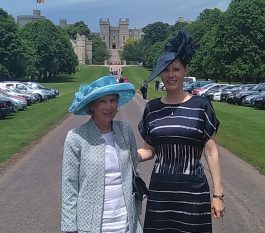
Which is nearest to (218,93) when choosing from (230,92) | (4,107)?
(230,92)

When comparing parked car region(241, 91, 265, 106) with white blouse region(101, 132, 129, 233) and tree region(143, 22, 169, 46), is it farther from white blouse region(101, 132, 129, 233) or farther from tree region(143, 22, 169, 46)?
tree region(143, 22, 169, 46)

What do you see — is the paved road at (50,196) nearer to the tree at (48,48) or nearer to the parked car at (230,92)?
the parked car at (230,92)

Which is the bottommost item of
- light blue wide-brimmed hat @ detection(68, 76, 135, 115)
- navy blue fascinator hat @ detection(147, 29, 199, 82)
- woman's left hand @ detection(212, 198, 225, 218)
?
woman's left hand @ detection(212, 198, 225, 218)

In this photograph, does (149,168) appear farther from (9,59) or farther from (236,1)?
(9,59)

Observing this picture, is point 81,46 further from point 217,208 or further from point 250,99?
point 217,208

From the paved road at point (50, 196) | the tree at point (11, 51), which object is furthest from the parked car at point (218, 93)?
the tree at point (11, 51)

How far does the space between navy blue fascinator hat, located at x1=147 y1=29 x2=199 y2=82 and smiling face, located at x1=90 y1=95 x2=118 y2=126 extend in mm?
374

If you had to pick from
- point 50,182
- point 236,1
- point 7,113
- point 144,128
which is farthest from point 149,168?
point 236,1

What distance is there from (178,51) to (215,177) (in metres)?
0.95

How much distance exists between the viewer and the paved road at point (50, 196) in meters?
7.28

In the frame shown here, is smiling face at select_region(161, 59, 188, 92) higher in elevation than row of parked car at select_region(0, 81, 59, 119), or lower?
higher

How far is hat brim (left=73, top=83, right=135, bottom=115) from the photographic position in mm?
3770

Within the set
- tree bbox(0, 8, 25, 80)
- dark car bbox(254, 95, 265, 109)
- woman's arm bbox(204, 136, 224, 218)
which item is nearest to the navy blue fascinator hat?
woman's arm bbox(204, 136, 224, 218)

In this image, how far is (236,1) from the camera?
7506cm
